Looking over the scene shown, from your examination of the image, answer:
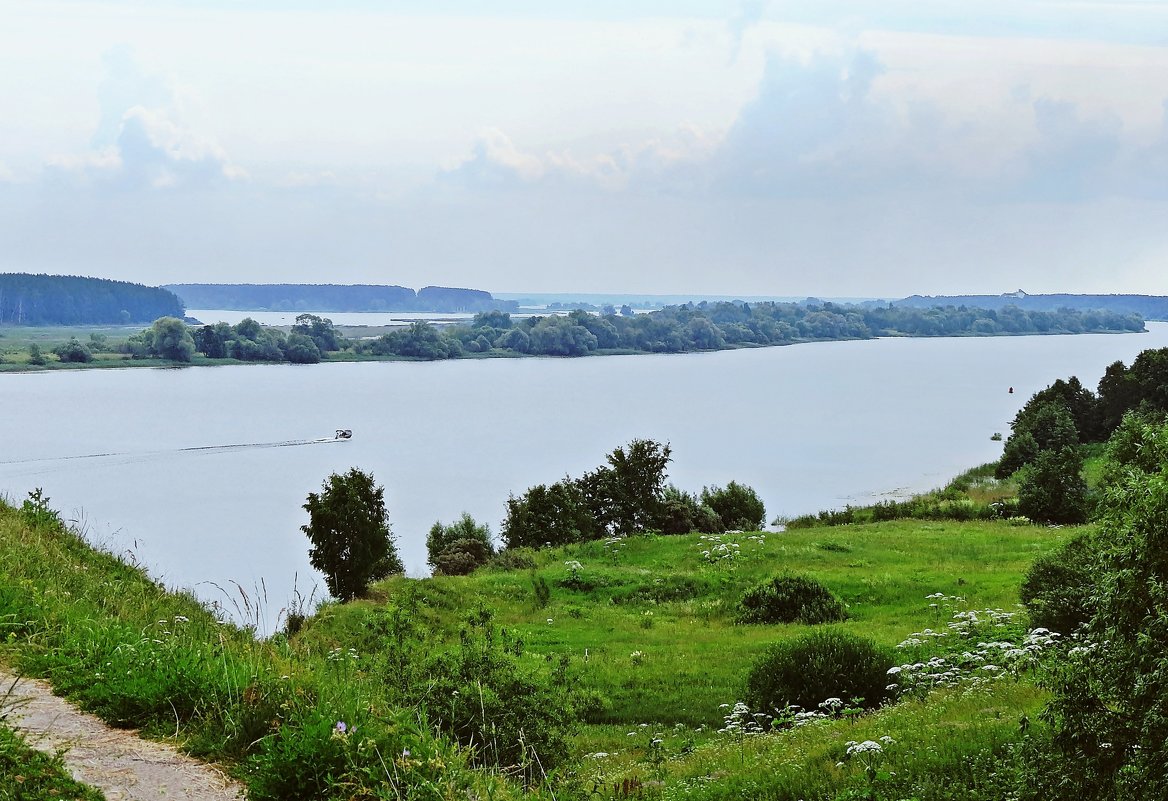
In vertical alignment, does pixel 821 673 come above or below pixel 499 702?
below

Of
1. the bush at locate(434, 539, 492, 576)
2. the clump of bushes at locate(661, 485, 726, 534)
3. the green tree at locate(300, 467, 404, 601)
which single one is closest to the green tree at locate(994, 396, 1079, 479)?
the clump of bushes at locate(661, 485, 726, 534)

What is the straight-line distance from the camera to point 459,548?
40.8 metres

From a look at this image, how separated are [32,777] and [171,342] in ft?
594

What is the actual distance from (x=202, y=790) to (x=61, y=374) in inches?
6458

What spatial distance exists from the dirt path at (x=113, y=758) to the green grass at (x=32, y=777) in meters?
0.16

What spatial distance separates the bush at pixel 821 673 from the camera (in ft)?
53.7

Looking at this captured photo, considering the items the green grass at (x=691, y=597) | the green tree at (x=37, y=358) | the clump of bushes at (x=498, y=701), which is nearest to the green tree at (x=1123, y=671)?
the clump of bushes at (x=498, y=701)

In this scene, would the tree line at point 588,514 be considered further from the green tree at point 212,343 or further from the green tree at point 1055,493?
the green tree at point 212,343

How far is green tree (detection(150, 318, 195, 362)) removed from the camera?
566ft

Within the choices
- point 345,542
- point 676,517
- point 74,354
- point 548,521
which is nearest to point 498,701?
point 345,542

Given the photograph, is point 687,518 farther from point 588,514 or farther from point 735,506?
point 735,506

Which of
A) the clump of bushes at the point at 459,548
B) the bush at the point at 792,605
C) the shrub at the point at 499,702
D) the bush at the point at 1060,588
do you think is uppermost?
the shrub at the point at 499,702

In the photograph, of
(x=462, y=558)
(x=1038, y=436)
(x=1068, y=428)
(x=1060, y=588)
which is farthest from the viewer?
(x=1038, y=436)

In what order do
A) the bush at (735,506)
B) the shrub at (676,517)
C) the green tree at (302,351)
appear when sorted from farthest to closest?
the green tree at (302,351)
the bush at (735,506)
the shrub at (676,517)
